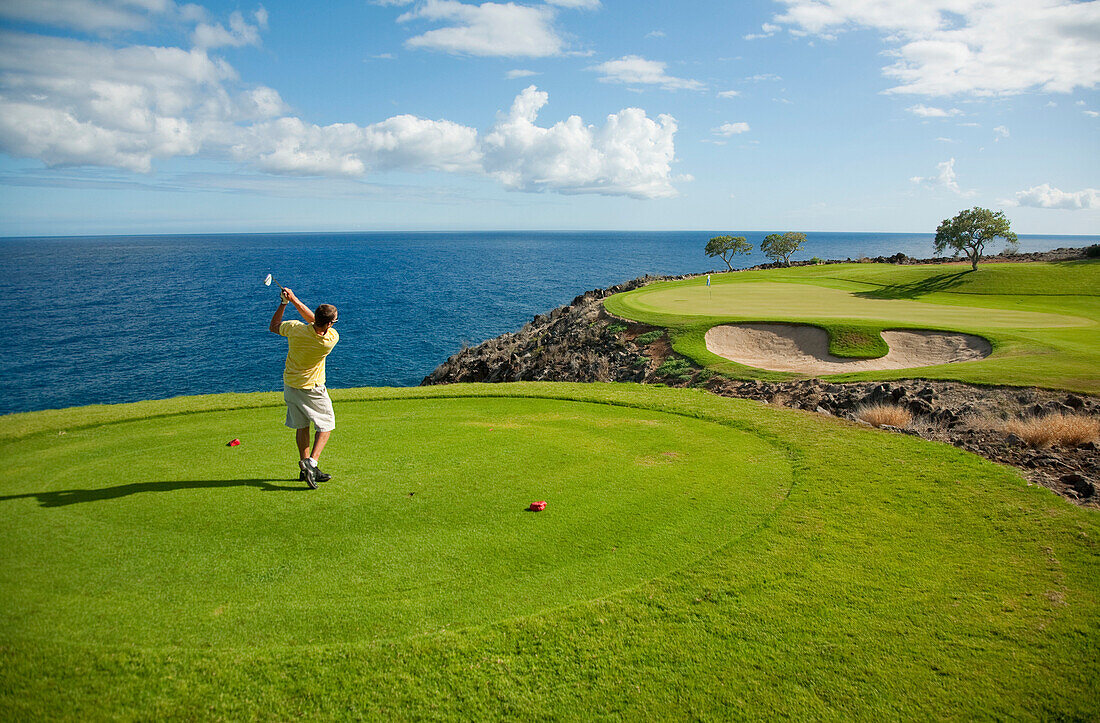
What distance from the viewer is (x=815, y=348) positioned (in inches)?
735

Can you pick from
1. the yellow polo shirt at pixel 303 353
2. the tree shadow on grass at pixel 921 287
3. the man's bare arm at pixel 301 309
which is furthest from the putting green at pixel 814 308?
the yellow polo shirt at pixel 303 353

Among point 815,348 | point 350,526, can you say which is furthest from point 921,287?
point 350,526

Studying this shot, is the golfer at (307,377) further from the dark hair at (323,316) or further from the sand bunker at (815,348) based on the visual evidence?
the sand bunker at (815,348)

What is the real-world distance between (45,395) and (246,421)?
31.9m

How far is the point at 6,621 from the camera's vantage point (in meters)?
4.36

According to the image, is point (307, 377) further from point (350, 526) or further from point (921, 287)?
point (921, 287)

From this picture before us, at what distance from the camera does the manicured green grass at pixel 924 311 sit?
1382 cm

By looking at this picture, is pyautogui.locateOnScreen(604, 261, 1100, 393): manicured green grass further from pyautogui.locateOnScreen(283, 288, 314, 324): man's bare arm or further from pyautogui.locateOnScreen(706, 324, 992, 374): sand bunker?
pyautogui.locateOnScreen(283, 288, 314, 324): man's bare arm

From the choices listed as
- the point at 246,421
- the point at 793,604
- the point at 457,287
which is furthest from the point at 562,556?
the point at 457,287

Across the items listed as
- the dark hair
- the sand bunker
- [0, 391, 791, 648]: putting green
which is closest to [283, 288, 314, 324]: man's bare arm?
the dark hair

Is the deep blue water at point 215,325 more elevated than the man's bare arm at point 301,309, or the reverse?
the man's bare arm at point 301,309

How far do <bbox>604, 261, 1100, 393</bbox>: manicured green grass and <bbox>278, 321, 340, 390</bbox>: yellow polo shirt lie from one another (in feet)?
40.0

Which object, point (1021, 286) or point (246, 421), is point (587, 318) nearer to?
point (246, 421)

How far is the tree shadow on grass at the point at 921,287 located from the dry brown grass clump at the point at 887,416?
19858mm
